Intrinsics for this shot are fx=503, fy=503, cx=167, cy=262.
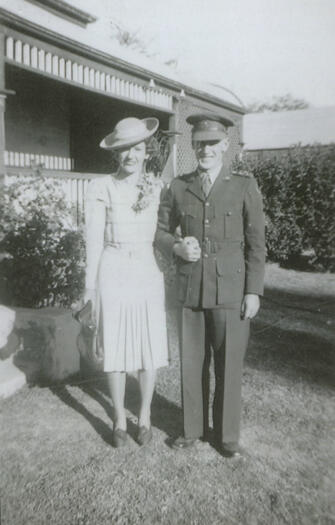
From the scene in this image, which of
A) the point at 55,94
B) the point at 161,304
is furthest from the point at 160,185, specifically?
the point at 55,94

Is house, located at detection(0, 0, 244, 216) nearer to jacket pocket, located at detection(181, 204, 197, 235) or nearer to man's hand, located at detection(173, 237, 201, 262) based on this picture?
jacket pocket, located at detection(181, 204, 197, 235)

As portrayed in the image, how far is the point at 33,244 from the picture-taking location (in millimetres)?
4992

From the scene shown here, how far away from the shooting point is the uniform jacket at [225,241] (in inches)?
119

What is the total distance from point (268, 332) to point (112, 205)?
3422mm

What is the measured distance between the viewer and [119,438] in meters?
3.32

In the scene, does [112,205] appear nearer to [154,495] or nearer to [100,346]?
[100,346]

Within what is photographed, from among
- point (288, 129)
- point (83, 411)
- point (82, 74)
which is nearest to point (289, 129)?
point (288, 129)

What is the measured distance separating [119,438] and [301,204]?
8935 millimetres

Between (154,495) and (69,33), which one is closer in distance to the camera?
(154,495)

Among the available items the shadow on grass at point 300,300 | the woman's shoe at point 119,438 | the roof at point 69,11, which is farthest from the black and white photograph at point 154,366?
the roof at point 69,11

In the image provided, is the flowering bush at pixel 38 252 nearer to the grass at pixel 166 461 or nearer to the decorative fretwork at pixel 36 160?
the grass at pixel 166 461

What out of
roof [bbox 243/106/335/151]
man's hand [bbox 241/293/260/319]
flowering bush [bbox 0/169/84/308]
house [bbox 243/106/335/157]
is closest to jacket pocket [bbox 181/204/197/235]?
man's hand [bbox 241/293/260/319]

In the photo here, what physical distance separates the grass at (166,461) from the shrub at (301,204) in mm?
6698

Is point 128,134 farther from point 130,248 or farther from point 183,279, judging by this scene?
point 183,279
